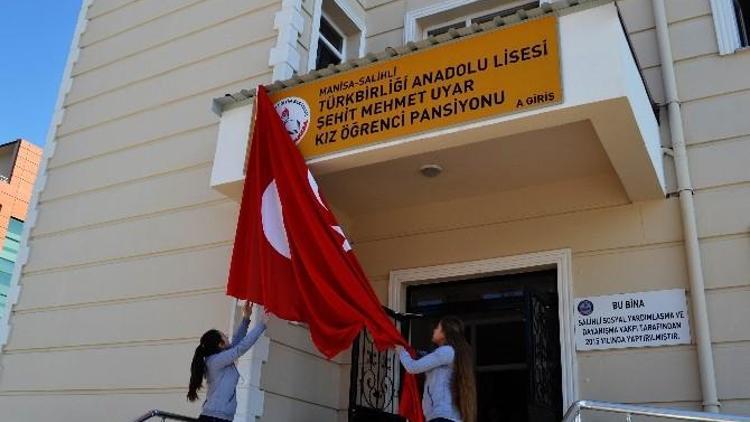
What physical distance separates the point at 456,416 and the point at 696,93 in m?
3.46

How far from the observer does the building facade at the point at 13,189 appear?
904 inches

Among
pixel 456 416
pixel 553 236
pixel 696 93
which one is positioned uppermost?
pixel 696 93

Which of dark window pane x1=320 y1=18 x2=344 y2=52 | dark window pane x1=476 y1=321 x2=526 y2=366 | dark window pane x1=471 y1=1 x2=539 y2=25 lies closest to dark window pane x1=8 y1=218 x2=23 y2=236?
dark window pane x1=320 y1=18 x2=344 y2=52

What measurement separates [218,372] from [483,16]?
4851 mm

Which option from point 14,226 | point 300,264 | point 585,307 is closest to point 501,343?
point 585,307

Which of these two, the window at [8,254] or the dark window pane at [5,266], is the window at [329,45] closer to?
the window at [8,254]

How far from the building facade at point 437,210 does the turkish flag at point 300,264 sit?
1.15 ft

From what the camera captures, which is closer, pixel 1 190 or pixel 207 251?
pixel 207 251

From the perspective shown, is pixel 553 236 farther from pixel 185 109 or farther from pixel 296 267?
pixel 185 109

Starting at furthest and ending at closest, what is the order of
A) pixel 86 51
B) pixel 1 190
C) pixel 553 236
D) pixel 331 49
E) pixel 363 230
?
pixel 1 190 → pixel 86 51 → pixel 331 49 → pixel 363 230 → pixel 553 236

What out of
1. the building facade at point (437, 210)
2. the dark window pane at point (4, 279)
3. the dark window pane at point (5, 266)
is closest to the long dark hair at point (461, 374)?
the building facade at point (437, 210)

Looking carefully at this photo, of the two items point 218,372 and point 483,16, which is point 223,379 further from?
point 483,16

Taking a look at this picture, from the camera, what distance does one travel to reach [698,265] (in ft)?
18.1

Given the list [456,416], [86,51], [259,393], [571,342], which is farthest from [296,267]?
[86,51]
